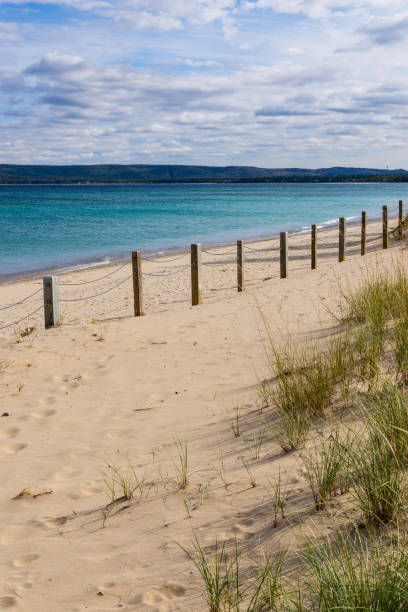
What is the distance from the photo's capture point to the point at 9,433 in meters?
4.88

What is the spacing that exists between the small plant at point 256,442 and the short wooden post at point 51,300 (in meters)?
4.94

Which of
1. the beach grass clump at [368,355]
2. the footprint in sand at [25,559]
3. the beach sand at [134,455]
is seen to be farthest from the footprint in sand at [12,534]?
the beach grass clump at [368,355]

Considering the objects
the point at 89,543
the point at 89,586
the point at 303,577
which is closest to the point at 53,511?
the point at 89,543

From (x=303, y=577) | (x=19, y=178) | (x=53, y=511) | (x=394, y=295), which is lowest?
(x=53, y=511)

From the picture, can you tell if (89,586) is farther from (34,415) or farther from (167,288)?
(167,288)

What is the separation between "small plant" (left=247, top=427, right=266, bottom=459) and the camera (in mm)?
3826

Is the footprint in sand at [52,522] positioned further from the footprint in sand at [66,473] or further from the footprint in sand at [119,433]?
the footprint in sand at [119,433]

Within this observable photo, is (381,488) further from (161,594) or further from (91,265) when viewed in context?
(91,265)

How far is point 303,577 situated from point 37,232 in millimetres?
33358

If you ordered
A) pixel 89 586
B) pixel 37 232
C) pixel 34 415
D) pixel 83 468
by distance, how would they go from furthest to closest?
1. pixel 37 232
2. pixel 34 415
3. pixel 83 468
4. pixel 89 586

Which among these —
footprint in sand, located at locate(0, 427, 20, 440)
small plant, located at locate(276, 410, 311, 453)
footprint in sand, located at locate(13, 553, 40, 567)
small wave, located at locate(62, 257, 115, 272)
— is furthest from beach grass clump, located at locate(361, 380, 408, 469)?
small wave, located at locate(62, 257, 115, 272)

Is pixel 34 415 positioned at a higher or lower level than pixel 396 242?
lower

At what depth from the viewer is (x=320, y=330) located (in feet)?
23.4

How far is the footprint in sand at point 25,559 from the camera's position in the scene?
2.91m
